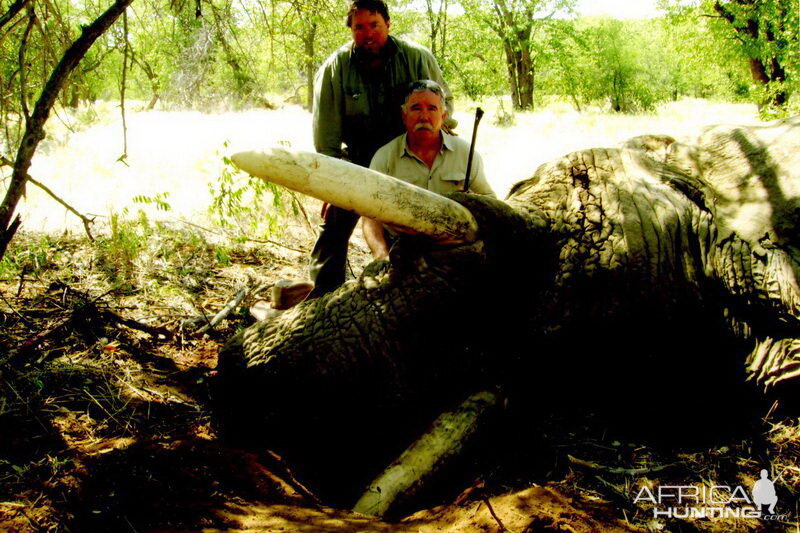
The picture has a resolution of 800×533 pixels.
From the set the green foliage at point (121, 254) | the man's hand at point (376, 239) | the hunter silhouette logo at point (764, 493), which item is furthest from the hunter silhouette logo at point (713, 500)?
the green foliage at point (121, 254)

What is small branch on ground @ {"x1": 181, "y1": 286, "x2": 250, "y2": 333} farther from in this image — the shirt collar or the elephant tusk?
the elephant tusk

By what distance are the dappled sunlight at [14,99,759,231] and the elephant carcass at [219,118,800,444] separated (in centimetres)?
95

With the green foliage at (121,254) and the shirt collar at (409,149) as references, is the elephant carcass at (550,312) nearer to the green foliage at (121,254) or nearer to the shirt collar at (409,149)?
the shirt collar at (409,149)

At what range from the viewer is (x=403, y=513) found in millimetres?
2232

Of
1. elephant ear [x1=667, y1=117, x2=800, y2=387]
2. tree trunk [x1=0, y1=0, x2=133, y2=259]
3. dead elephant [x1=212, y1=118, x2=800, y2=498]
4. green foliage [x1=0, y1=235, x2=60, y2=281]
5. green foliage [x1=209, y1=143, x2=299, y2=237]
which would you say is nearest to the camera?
elephant ear [x1=667, y1=117, x2=800, y2=387]

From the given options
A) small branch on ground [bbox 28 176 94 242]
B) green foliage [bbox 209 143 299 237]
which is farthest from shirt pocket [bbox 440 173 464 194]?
small branch on ground [bbox 28 176 94 242]

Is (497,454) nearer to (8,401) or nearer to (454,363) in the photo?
(454,363)

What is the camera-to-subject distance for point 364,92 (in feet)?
13.8

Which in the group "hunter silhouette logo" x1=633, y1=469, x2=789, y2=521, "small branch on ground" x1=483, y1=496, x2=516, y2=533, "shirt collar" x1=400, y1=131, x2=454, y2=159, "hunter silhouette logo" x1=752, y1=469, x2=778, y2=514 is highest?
"shirt collar" x1=400, y1=131, x2=454, y2=159

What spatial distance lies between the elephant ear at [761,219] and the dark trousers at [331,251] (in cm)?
236

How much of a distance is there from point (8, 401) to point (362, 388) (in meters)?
1.71

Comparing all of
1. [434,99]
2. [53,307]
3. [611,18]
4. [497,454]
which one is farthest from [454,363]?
[611,18]

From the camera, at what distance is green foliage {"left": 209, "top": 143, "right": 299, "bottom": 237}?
5.77 metres

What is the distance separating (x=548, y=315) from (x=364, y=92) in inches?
97.0
